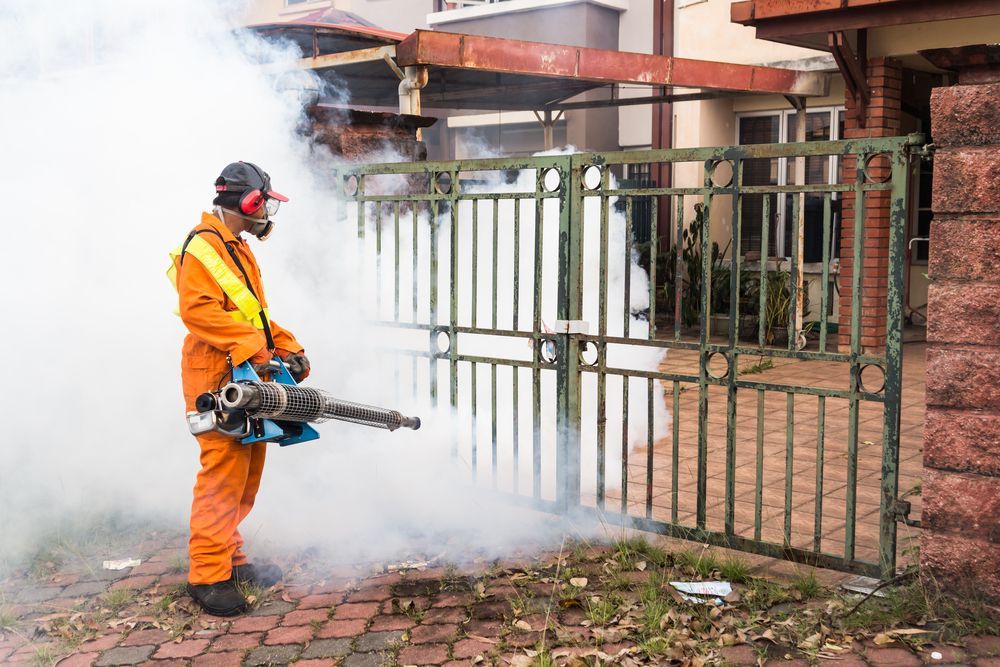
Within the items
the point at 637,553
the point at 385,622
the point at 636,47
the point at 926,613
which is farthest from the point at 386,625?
the point at 636,47

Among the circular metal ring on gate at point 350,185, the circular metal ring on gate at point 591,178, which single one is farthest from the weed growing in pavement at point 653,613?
the circular metal ring on gate at point 350,185

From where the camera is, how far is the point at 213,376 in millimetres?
4633

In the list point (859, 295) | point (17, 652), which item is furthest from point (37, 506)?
point (859, 295)

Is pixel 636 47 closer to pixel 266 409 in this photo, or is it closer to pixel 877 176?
pixel 877 176

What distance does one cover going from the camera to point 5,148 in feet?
21.9

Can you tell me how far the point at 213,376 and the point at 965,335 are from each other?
3.10 meters

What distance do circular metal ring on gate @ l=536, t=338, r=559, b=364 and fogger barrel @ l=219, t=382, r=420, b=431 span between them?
104cm

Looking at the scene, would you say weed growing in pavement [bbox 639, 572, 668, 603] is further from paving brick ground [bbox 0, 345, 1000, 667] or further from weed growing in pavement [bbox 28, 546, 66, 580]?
weed growing in pavement [bbox 28, 546, 66, 580]

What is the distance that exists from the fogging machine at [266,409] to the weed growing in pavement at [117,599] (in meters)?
0.91

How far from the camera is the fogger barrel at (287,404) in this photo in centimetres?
418

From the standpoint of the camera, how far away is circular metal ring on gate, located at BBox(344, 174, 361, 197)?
20.7 ft

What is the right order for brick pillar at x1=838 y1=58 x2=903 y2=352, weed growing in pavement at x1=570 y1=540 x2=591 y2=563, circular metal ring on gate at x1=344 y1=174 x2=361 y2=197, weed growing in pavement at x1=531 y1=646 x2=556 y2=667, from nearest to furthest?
weed growing in pavement at x1=531 y1=646 x2=556 y2=667 < weed growing in pavement at x1=570 y1=540 x2=591 y2=563 < circular metal ring on gate at x1=344 y1=174 x2=361 y2=197 < brick pillar at x1=838 y1=58 x2=903 y2=352

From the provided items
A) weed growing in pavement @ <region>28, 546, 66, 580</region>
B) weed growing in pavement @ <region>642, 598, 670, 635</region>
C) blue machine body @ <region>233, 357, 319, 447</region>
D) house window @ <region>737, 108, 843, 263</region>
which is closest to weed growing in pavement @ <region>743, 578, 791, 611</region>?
weed growing in pavement @ <region>642, 598, 670, 635</region>

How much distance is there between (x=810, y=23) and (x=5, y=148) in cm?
687
